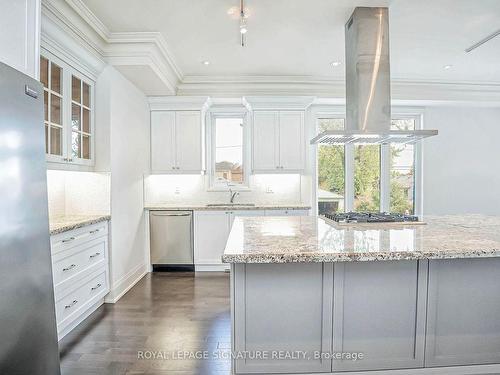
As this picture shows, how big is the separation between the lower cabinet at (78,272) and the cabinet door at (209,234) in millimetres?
1381

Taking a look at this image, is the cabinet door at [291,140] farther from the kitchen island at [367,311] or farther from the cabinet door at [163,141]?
the kitchen island at [367,311]

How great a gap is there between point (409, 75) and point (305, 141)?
174 centimetres

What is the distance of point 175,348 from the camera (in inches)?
93.0

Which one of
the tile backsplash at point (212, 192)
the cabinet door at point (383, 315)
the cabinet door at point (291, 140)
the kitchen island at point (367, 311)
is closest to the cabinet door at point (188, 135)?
the tile backsplash at point (212, 192)

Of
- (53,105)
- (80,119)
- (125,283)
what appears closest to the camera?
(53,105)

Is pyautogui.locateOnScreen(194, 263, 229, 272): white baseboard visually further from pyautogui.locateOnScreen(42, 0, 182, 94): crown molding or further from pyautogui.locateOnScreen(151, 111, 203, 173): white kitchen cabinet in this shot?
pyautogui.locateOnScreen(42, 0, 182, 94): crown molding

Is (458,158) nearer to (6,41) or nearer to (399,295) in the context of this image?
(399,295)

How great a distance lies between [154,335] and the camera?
8.41ft

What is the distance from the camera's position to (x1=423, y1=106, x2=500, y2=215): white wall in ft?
17.1

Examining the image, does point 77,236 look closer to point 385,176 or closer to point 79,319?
point 79,319

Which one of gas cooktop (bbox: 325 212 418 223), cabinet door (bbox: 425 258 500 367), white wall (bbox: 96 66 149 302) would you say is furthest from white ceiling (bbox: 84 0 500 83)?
cabinet door (bbox: 425 258 500 367)

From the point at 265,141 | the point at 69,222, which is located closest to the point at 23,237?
the point at 69,222

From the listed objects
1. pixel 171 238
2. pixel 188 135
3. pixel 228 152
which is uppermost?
pixel 188 135

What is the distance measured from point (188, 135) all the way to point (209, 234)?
4.96 feet
